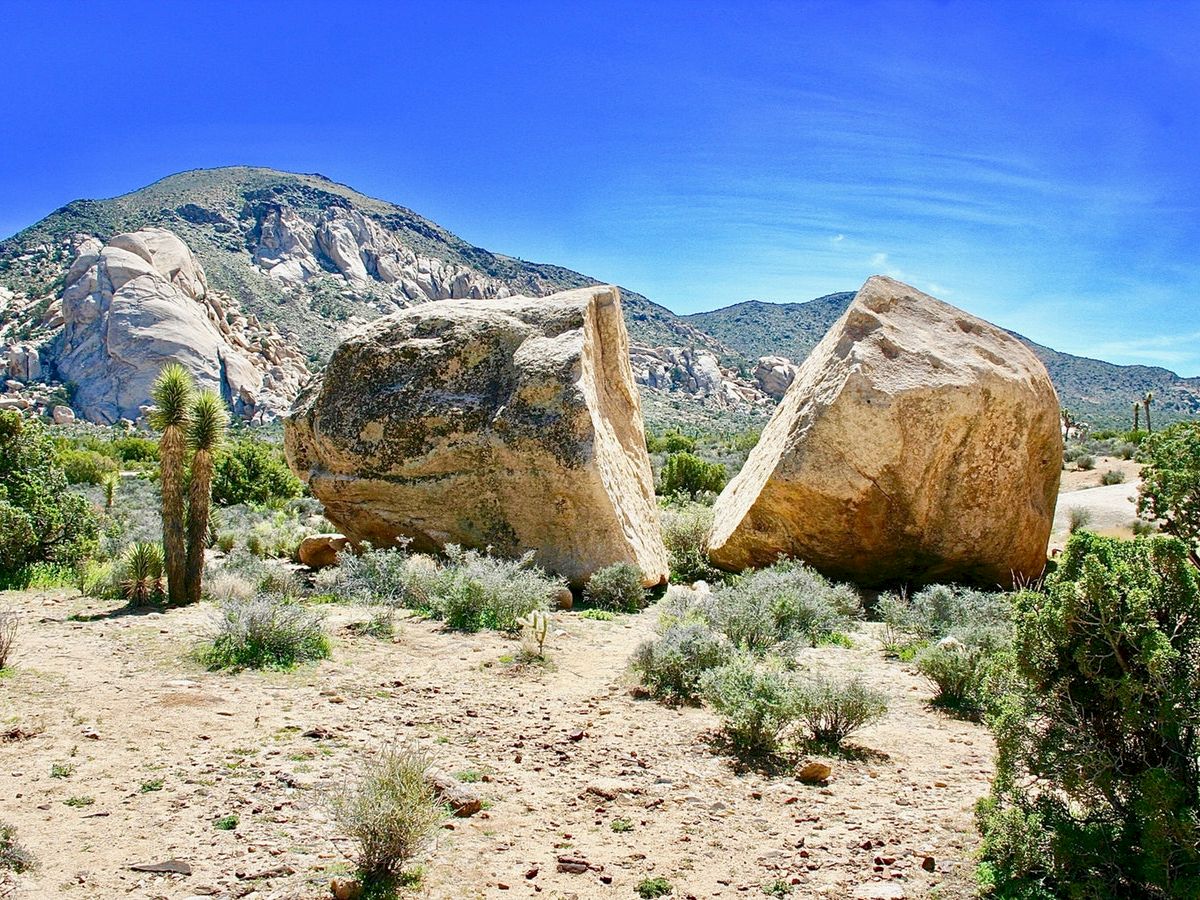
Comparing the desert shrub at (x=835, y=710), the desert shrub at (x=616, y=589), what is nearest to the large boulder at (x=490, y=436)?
the desert shrub at (x=616, y=589)

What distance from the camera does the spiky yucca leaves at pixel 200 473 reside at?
10711mm

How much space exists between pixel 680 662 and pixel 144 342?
85780 millimetres

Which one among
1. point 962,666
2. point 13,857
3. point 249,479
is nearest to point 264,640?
point 13,857

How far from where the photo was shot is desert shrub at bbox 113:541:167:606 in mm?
10586

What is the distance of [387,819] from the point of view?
3980 millimetres

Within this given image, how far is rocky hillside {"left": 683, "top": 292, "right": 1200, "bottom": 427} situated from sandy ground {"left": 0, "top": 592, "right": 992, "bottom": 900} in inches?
2851

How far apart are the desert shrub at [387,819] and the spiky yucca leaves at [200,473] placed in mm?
7471

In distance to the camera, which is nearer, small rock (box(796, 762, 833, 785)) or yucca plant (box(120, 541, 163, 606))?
small rock (box(796, 762, 833, 785))

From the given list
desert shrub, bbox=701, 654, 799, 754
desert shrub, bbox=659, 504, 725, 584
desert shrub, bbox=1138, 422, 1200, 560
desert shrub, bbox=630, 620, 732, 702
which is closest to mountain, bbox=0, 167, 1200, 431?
desert shrub, bbox=1138, 422, 1200, 560

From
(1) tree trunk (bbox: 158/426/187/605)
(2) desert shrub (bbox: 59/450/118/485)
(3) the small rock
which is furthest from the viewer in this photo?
(2) desert shrub (bbox: 59/450/118/485)

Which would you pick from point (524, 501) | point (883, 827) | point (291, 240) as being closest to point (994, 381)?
point (524, 501)

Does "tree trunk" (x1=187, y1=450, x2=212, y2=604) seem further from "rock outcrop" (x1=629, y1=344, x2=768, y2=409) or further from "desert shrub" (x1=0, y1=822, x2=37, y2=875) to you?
"rock outcrop" (x1=629, y1=344, x2=768, y2=409)

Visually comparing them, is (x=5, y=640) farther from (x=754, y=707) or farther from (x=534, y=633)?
(x=754, y=707)

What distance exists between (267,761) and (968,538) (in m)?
9.91
